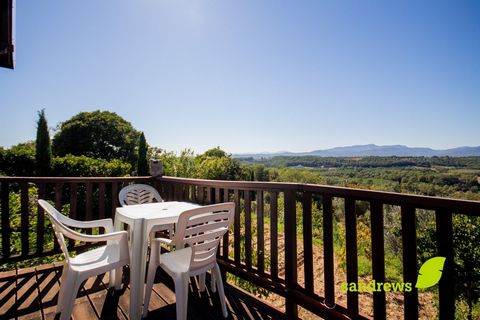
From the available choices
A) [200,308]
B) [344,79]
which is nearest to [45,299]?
[200,308]

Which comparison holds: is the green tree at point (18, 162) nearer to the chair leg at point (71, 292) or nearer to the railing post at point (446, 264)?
the chair leg at point (71, 292)

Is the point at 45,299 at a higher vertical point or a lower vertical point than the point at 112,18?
lower

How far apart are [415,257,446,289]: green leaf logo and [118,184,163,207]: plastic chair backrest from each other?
9.36 ft

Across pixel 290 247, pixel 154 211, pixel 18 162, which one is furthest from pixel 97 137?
pixel 290 247

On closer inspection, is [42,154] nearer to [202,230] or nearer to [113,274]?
[113,274]

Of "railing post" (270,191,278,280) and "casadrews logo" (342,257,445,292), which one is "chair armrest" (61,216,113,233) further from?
"casadrews logo" (342,257,445,292)

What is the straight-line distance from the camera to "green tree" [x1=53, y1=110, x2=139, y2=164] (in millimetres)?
18547

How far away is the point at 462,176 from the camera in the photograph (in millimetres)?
18172

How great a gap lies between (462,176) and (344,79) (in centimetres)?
1538

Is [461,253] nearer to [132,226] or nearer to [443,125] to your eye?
[132,226]

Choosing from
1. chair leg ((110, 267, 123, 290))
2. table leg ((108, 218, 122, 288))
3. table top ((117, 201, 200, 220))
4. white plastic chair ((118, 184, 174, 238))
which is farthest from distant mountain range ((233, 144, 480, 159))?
chair leg ((110, 267, 123, 290))

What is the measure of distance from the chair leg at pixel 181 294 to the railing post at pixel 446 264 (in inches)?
57.6

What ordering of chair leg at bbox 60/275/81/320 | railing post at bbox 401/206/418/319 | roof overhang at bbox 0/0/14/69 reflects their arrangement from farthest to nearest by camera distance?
roof overhang at bbox 0/0/14/69 → chair leg at bbox 60/275/81/320 → railing post at bbox 401/206/418/319

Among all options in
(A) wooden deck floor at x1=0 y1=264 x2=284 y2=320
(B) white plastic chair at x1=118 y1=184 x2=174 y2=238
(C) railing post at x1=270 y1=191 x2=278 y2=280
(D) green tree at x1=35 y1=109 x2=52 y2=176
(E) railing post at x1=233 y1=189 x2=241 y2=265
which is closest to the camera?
(A) wooden deck floor at x1=0 y1=264 x2=284 y2=320
